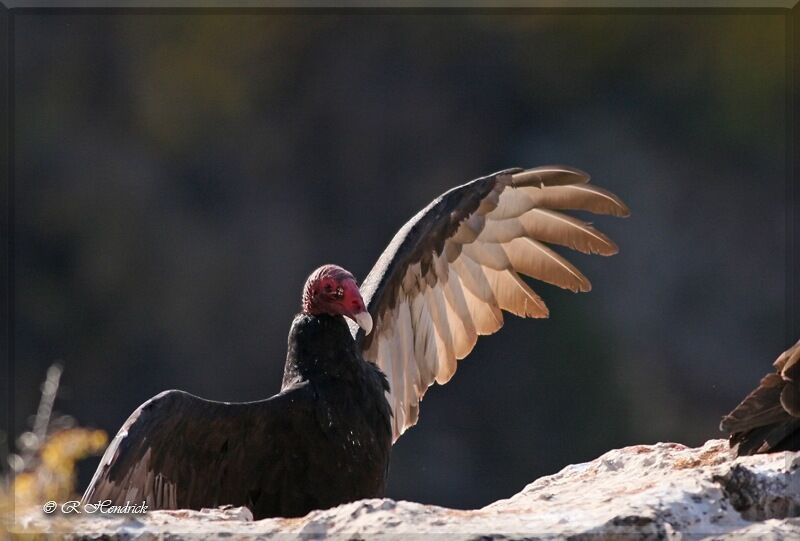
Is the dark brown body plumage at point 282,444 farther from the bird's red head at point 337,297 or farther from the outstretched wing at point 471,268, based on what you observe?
the outstretched wing at point 471,268

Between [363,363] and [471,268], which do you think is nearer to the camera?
[363,363]

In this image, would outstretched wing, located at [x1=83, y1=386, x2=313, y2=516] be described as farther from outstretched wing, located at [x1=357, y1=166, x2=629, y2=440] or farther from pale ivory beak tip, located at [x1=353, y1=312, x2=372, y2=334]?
outstretched wing, located at [x1=357, y1=166, x2=629, y2=440]

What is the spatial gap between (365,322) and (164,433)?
837mm

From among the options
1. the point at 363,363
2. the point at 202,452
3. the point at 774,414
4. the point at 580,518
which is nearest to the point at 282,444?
the point at 202,452

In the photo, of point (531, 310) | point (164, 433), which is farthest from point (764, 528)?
point (531, 310)

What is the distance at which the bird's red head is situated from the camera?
4.81 m

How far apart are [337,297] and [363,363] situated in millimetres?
256

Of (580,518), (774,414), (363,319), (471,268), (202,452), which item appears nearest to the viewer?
(580,518)

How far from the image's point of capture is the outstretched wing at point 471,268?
565 centimetres

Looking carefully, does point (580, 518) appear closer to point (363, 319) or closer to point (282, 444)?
point (282, 444)

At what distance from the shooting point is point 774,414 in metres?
3.83

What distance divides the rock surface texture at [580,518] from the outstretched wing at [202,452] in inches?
25.2

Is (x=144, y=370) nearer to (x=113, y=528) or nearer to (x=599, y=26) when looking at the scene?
(x=599, y=26)

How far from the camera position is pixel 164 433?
4.38 meters
